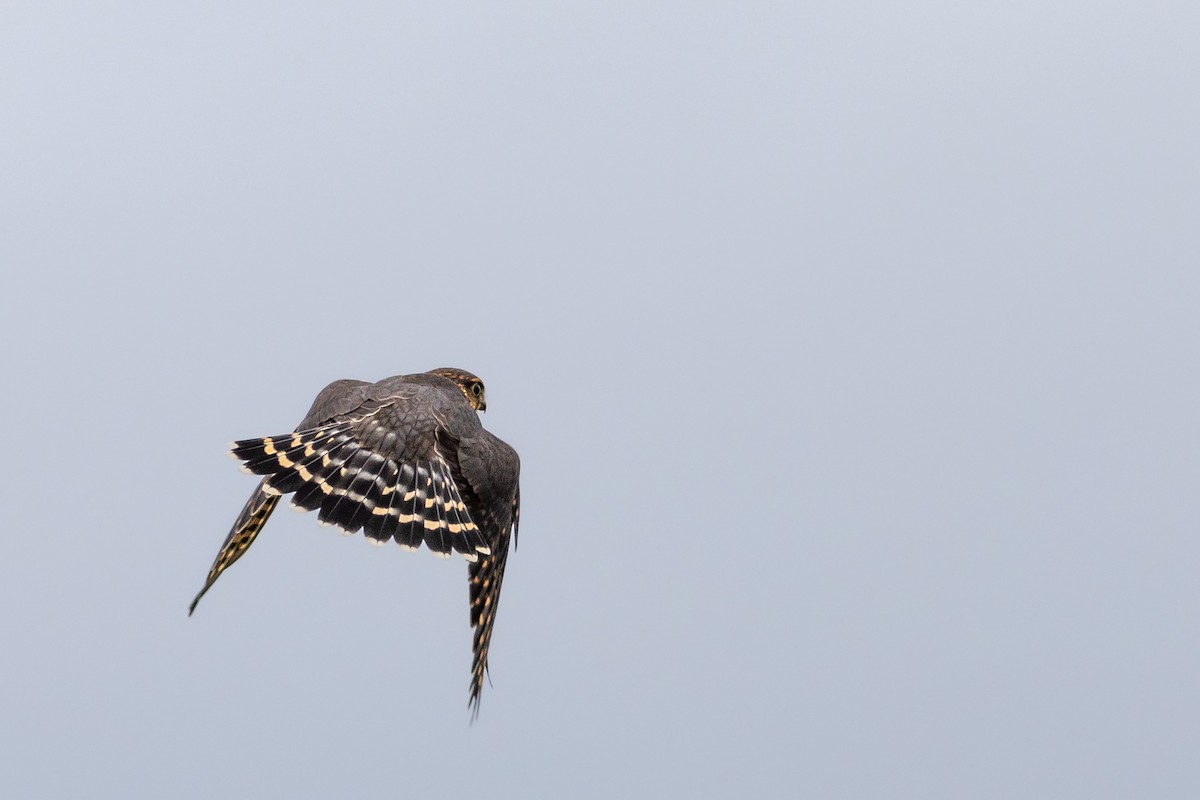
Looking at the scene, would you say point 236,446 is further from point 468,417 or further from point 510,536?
point 510,536

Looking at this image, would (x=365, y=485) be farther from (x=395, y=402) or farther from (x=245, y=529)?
(x=245, y=529)

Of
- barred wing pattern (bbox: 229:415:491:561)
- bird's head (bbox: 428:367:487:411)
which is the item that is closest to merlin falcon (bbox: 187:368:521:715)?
barred wing pattern (bbox: 229:415:491:561)

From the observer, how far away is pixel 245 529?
30.7 feet

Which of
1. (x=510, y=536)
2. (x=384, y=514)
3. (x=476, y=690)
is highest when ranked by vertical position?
(x=510, y=536)

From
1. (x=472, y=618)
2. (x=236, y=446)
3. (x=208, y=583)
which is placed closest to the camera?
(x=236, y=446)

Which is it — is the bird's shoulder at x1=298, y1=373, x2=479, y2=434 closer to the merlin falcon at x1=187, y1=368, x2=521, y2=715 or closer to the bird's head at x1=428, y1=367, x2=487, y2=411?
the merlin falcon at x1=187, y1=368, x2=521, y2=715

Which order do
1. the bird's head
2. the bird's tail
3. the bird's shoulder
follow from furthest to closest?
the bird's head → the bird's tail → the bird's shoulder

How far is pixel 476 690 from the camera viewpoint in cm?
954

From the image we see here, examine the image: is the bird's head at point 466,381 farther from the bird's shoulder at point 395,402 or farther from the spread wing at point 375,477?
the spread wing at point 375,477

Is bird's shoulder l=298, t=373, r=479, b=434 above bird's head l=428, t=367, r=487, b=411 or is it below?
below

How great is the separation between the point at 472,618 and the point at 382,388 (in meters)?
1.98

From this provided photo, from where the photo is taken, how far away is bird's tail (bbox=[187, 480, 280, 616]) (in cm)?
926

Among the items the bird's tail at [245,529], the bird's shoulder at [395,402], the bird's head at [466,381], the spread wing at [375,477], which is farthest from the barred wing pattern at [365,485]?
the bird's head at [466,381]

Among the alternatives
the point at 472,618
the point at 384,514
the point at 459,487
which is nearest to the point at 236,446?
the point at 384,514
